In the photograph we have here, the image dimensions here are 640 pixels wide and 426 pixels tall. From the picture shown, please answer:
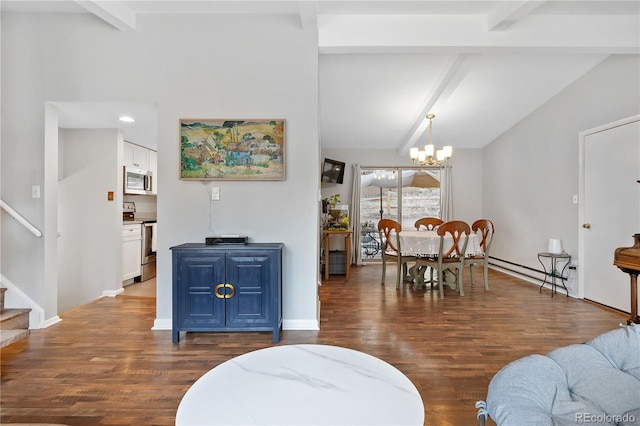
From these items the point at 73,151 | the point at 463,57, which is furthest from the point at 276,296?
the point at 73,151

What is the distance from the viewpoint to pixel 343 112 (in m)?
4.81

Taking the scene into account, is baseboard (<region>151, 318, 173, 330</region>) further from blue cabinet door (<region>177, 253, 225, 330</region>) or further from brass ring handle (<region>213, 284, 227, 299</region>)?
brass ring handle (<region>213, 284, 227, 299</region>)

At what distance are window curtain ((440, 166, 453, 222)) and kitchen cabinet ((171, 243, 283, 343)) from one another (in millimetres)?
4692

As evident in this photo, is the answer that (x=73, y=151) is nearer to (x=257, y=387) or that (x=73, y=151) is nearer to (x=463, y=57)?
(x=257, y=387)

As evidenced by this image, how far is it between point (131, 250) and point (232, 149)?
9.10ft

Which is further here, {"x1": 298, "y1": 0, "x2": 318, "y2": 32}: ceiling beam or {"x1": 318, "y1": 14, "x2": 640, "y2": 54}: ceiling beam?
{"x1": 318, "y1": 14, "x2": 640, "y2": 54}: ceiling beam

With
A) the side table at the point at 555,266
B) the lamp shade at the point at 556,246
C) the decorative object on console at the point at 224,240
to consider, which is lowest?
the side table at the point at 555,266

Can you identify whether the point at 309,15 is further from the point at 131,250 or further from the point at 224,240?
the point at 131,250

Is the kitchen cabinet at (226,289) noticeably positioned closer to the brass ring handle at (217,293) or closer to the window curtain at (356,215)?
the brass ring handle at (217,293)

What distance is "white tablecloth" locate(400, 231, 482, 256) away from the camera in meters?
3.99

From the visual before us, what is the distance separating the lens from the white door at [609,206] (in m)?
3.23

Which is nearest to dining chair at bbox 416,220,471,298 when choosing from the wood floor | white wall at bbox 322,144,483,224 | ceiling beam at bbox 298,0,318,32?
the wood floor

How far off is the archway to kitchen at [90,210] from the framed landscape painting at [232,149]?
4.77ft

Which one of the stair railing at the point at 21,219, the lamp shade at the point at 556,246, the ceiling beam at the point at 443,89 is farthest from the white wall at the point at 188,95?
the lamp shade at the point at 556,246
